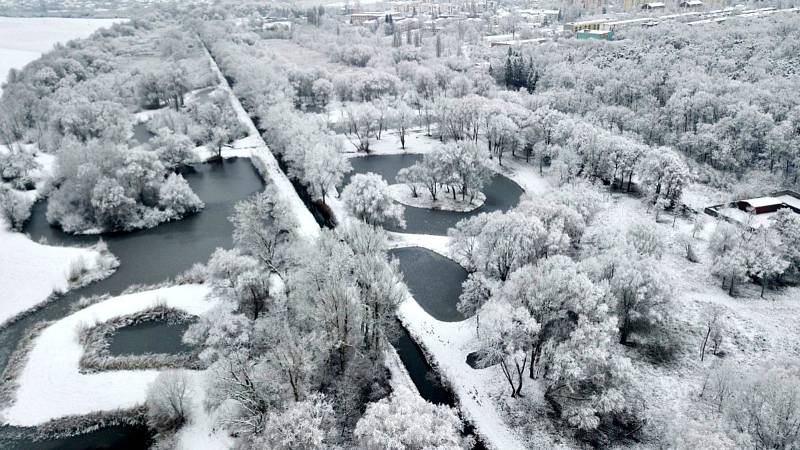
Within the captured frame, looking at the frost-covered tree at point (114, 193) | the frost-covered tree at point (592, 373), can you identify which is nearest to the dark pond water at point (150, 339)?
the frost-covered tree at point (114, 193)

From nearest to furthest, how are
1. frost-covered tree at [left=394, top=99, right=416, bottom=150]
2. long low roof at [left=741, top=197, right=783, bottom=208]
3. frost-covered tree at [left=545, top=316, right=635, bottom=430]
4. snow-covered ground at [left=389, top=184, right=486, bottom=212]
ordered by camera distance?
frost-covered tree at [left=545, top=316, right=635, bottom=430]
long low roof at [left=741, top=197, right=783, bottom=208]
snow-covered ground at [left=389, top=184, right=486, bottom=212]
frost-covered tree at [left=394, top=99, right=416, bottom=150]

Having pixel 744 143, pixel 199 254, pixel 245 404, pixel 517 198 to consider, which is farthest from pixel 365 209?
pixel 744 143

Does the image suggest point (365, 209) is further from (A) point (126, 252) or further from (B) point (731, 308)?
(B) point (731, 308)

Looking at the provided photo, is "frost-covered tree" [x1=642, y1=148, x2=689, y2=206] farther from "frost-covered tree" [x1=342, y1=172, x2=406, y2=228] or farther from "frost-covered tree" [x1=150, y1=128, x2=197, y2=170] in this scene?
"frost-covered tree" [x1=150, y1=128, x2=197, y2=170]

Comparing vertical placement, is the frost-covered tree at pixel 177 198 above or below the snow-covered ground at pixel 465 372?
above

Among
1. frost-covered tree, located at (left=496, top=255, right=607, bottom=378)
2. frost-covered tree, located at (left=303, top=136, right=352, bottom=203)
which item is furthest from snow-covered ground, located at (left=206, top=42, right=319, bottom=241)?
frost-covered tree, located at (left=496, top=255, right=607, bottom=378)

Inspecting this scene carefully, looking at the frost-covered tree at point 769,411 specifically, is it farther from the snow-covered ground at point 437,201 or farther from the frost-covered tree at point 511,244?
the snow-covered ground at point 437,201
